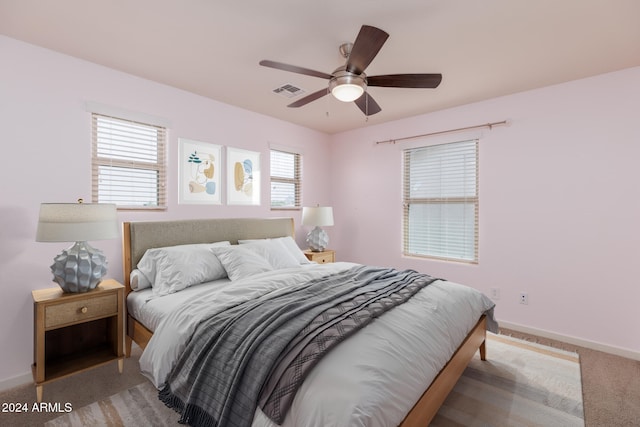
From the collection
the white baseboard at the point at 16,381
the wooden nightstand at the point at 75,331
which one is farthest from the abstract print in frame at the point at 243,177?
the white baseboard at the point at 16,381

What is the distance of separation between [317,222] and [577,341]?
3.00m

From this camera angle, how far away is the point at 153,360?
1.81 meters

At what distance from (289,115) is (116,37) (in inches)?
83.0

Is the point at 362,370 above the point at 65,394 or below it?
above

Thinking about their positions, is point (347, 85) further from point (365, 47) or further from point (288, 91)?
point (288, 91)

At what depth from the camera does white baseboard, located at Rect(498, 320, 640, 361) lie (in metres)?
2.74

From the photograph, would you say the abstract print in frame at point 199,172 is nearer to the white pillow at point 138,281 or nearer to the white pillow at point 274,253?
the white pillow at point 274,253

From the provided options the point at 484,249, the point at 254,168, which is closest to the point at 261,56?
the point at 254,168

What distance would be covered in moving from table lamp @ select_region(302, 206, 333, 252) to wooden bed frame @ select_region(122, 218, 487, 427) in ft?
0.80

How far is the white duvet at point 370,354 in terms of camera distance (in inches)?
46.0

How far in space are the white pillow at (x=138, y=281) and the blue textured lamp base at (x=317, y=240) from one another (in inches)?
83.4

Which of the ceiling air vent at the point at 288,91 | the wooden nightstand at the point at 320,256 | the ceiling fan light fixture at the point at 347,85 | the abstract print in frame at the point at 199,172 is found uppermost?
the ceiling air vent at the point at 288,91

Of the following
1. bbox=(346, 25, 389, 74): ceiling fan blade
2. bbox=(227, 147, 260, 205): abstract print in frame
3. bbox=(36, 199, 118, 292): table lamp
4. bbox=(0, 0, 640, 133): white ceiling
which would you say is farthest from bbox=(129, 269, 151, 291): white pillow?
bbox=(346, 25, 389, 74): ceiling fan blade

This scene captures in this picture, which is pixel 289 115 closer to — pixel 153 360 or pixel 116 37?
pixel 116 37
